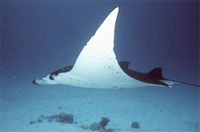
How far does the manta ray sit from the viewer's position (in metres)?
3.08

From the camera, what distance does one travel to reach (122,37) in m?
51.0

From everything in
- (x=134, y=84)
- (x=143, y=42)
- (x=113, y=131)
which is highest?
(x=143, y=42)

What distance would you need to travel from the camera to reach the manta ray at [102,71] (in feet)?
10.1

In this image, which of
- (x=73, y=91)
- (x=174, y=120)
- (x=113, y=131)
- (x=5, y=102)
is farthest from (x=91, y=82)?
(x=73, y=91)

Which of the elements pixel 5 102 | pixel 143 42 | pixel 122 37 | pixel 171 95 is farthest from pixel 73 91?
pixel 143 42

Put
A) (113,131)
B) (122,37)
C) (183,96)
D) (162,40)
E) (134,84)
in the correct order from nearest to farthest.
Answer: (134,84) → (113,131) → (183,96) → (122,37) → (162,40)

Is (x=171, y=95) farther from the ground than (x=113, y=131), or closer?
farther from the ground

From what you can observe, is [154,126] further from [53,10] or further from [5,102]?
[53,10]

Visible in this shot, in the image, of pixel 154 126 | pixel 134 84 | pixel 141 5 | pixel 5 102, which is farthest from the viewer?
pixel 141 5

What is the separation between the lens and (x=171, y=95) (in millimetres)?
9867

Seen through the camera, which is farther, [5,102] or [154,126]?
[5,102]

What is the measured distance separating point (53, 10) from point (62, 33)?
6.93 m

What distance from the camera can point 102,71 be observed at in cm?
366

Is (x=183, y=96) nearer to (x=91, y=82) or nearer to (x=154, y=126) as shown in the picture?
(x=154, y=126)
